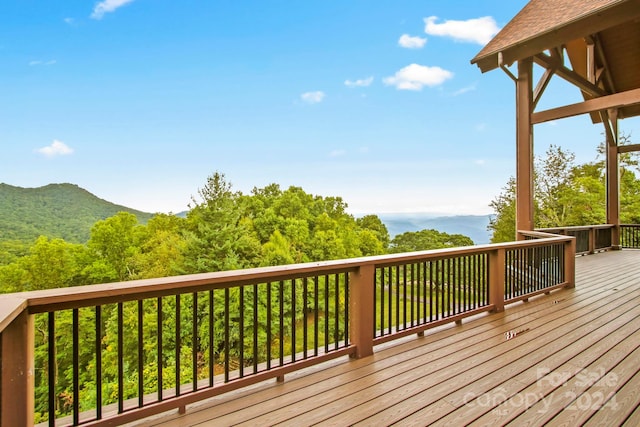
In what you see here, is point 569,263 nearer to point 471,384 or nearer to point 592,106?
point 592,106

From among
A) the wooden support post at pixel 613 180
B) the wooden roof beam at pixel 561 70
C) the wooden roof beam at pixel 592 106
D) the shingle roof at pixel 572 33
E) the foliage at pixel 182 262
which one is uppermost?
the shingle roof at pixel 572 33

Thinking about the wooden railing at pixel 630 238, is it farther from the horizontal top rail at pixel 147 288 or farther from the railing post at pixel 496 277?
the horizontal top rail at pixel 147 288

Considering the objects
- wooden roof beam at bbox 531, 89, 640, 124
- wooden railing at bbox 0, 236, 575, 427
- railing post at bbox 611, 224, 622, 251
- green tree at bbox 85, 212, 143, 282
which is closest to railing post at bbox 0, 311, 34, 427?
wooden railing at bbox 0, 236, 575, 427

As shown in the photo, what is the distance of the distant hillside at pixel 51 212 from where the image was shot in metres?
29.3

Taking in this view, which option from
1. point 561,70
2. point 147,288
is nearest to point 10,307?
point 147,288

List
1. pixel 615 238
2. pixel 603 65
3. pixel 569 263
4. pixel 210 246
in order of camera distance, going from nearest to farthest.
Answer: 1. pixel 569 263
2. pixel 603 65
3. pixel 615 238
4. pixel 210 246

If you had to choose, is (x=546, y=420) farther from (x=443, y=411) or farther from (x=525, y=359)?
(x=525, y=359)

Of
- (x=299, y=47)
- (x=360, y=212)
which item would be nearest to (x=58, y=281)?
(x=299, y=47)

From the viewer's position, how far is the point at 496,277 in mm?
4160

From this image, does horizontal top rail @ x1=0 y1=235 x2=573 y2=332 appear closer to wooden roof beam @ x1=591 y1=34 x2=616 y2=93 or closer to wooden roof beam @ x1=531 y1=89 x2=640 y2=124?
wooden roof beam @ x1=531 y1=89 x2=640 y2=124

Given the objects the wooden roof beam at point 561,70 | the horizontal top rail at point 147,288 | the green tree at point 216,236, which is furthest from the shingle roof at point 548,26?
the green tree at point 216,236

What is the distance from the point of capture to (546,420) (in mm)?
1982

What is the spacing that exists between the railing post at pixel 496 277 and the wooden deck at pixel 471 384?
1.31ft

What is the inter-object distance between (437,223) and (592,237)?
93.0 ft
